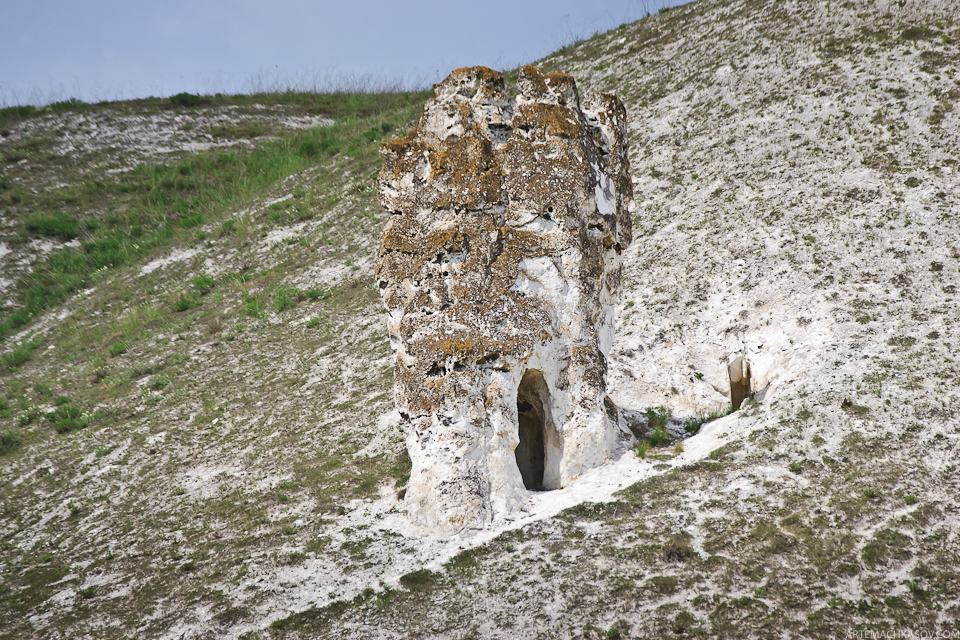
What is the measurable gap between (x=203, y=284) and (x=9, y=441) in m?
6.53

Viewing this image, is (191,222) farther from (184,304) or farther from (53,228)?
(184,304)

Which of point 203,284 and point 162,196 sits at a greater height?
point 162,196

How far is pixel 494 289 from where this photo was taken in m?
8.89

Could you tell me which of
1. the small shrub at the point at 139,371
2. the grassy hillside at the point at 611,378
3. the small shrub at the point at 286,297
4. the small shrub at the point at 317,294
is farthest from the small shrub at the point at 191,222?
the small shrub at the point at 139,371

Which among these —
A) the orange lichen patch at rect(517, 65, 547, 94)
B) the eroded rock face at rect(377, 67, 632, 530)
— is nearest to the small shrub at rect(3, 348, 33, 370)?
the eroded rock face at rect(377, 67, 632, 530)

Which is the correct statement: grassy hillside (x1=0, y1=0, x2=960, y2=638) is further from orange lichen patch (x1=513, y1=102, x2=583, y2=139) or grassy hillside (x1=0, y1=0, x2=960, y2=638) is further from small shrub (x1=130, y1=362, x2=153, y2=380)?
orange lichen patch (x1=513, y1=102, x2=583, y2=139)

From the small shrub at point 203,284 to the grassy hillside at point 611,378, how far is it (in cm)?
32

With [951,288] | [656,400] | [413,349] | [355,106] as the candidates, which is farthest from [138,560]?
[355,106]

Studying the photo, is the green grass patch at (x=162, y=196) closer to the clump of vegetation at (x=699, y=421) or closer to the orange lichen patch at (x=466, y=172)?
the orange lichen patch at (x=466, y=172)

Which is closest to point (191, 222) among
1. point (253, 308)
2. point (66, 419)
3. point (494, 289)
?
point (253, 308)

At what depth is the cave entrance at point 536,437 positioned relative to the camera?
9.22 metres

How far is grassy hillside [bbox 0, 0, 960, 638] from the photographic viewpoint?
721cm

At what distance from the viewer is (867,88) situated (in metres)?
17.1

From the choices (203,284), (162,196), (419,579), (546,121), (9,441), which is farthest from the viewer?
(162,196)
